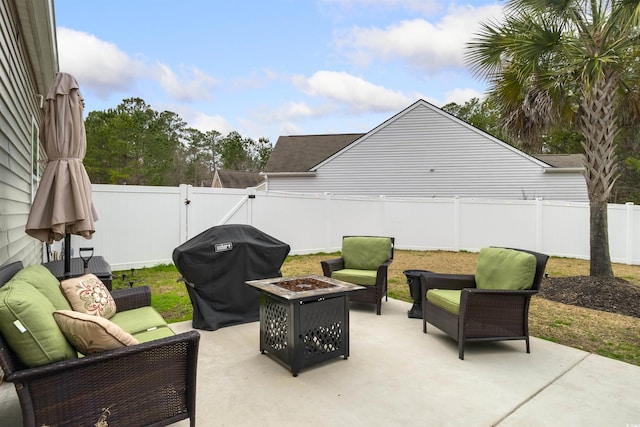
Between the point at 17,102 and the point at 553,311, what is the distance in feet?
24.2

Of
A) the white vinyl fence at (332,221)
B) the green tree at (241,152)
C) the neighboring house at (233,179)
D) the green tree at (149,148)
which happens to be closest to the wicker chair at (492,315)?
the white vinyl fence at (332,221)

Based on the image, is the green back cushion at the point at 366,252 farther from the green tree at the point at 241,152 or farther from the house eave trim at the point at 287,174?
the green tree at the point at 241,152

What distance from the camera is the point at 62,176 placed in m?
3.07

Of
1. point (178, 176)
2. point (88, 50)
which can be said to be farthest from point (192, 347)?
point (178, 176)

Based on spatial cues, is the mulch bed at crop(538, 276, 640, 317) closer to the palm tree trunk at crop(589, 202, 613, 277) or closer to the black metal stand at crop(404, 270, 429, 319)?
the palm tree trunk at crop(589, 202, 613, 277)

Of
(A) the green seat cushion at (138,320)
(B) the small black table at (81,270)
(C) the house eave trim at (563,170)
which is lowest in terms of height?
(A) the green seat cushion at (138,320)

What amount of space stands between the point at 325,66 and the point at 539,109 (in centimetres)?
1115

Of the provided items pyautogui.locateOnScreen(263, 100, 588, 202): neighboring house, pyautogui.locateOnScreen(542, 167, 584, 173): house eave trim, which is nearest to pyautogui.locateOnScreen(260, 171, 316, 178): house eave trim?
pyautogui.locateOnScreen(263, 100, 588, 202): neighboring house

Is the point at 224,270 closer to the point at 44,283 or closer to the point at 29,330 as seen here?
the point at 44,283

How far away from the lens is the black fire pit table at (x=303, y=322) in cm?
311

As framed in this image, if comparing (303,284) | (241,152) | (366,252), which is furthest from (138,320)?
(241,152)

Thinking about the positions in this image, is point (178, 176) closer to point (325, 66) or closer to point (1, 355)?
point (325, 66)

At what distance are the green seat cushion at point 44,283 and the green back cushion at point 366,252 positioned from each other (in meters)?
3.77

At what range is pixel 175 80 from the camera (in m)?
25.5
